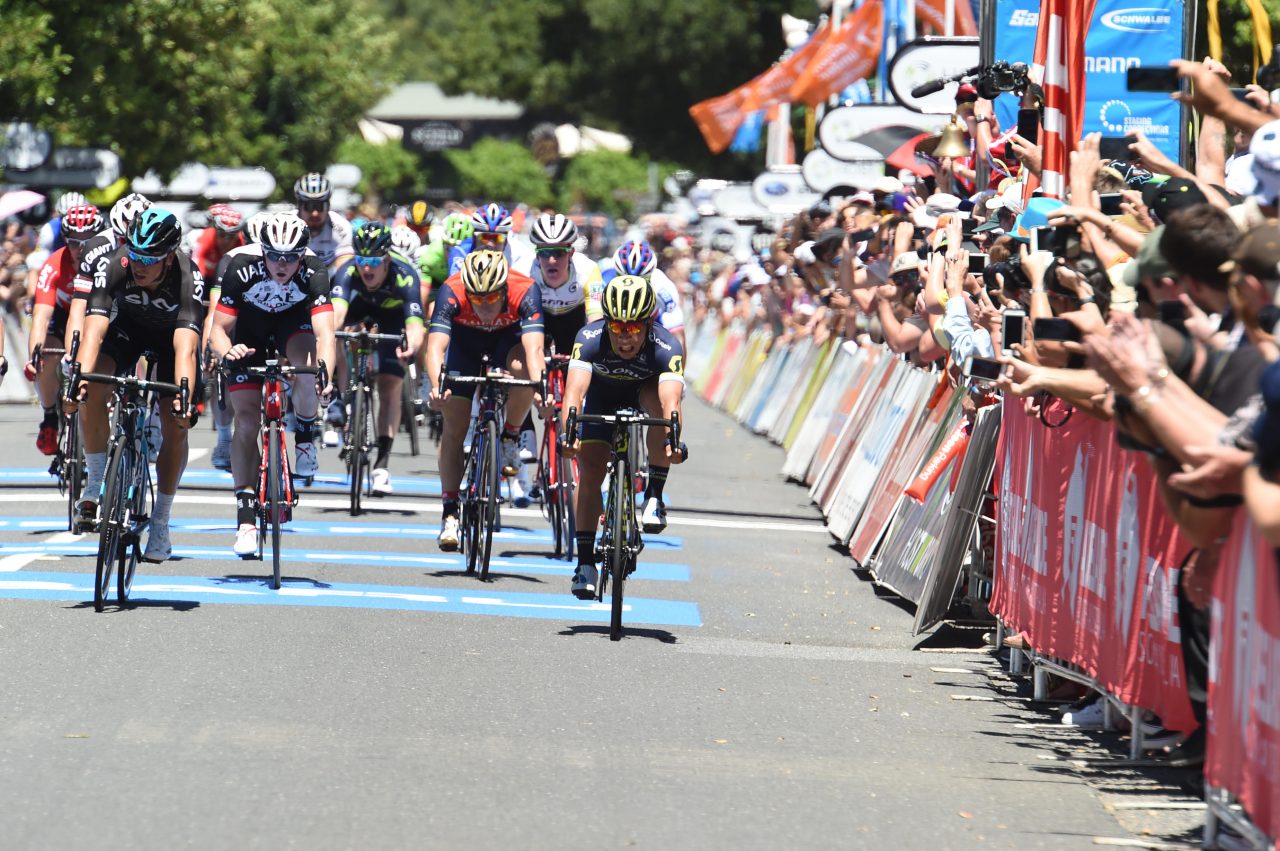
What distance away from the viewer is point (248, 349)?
12469 mm

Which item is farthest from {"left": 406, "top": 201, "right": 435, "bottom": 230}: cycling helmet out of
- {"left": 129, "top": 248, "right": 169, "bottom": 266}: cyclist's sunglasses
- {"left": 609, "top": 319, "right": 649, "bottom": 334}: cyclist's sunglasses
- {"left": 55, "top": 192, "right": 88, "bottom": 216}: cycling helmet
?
{"left": 609, "top": 319, "right": 649, "bottom": 334}: cyclist's sunglasses

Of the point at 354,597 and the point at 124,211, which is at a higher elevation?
the point at 124,211

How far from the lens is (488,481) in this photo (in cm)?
1295

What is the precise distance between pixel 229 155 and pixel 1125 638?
46272mm

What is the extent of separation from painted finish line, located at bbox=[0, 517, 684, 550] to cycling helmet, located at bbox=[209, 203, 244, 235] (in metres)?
3.04

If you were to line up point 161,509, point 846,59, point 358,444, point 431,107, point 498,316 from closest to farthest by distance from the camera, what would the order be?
point 161,509, point 498,316, point 358,444, point 846,59, point 431,107

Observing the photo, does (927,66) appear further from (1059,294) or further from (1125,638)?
(1125,638)

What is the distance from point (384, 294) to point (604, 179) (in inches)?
3808

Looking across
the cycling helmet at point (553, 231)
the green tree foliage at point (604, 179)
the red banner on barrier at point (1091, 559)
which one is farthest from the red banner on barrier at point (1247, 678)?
the green tree foliage at point (604, 179)

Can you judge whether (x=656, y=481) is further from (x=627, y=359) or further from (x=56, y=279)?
(x=56, y=279)

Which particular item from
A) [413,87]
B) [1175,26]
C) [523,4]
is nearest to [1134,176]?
[1175,26]

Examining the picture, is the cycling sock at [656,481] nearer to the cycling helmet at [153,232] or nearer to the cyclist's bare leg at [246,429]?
the cyclist's bare leg at [246,429]

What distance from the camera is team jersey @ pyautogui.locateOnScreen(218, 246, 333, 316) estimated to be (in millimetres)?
12688

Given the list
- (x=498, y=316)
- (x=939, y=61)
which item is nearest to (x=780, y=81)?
(x=939, y=61)
